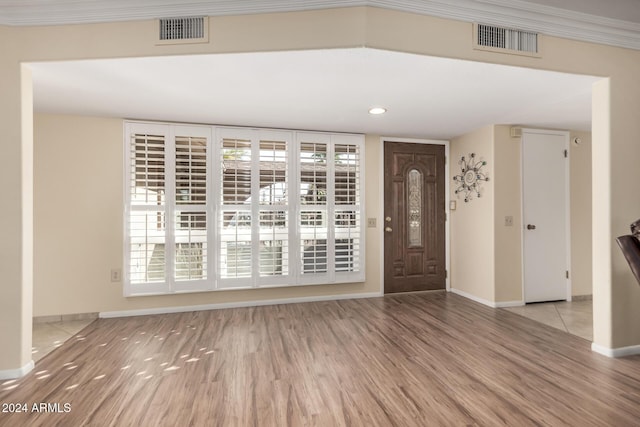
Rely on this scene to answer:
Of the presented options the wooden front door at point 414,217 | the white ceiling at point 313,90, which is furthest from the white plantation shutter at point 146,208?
the wooden front door at point 414,217

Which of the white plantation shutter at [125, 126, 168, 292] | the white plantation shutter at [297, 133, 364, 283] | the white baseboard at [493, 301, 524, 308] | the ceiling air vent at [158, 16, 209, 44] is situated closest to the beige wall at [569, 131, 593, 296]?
the white baseboard at [493, 301, 524, 308]

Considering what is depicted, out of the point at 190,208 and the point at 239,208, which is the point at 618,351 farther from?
the point at 190,208

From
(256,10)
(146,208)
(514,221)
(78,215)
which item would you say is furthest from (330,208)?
(78,215)

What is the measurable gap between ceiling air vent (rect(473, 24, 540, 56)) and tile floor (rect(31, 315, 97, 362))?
419 cm

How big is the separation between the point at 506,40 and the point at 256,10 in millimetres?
1786

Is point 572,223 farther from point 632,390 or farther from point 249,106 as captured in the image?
point 249,106

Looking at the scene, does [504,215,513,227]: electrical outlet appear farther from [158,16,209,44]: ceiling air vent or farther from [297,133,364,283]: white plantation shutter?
[158,16,209,44]: ceiling air vent

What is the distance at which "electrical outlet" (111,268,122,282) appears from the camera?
3.49 meters

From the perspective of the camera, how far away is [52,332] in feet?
10.0

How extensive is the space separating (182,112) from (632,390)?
4351 mm

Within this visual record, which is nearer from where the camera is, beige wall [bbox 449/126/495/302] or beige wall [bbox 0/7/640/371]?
beige wall [bbox 0/7/640/371]

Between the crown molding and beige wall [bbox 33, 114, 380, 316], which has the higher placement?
the crown molding

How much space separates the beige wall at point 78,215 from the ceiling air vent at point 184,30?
184cm

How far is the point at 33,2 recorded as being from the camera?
2.13 meters
